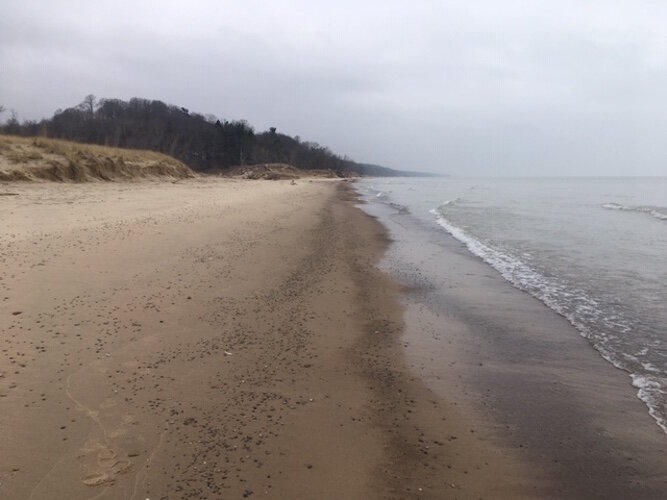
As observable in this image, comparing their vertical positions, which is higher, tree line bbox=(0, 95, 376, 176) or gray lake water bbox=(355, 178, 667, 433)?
tree line bbox=(0, 95, 376, 176)

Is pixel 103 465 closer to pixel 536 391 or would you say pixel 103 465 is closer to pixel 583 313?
pixel 536 391

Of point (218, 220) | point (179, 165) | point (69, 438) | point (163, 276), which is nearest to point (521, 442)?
point (69, 438)

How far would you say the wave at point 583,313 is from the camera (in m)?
4.53

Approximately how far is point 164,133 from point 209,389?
8015 centimetres

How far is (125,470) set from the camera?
9.66 ft

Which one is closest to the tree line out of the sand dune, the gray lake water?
the sand dune

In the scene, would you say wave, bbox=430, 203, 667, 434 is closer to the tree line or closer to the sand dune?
the sand dune

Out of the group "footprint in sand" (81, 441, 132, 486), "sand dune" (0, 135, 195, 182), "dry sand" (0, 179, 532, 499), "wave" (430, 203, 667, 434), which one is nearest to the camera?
"footprint in sand" (81, 441, 132, 486)

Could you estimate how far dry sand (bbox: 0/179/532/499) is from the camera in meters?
2.98

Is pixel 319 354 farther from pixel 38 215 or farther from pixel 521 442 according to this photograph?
pixel 38 215

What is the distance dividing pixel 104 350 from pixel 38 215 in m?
9.65

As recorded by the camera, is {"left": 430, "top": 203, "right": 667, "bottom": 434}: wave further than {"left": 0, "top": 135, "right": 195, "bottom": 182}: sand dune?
No

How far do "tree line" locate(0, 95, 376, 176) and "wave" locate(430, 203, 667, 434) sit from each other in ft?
183

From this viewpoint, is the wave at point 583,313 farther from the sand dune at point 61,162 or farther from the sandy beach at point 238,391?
the sand dune at point 61,162
